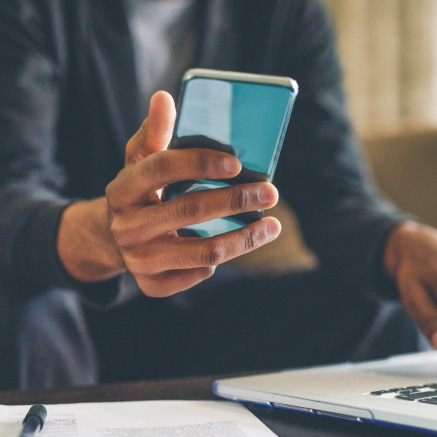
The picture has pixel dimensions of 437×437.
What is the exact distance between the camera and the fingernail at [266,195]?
0.38 metres

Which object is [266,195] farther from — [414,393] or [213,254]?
[414,393]

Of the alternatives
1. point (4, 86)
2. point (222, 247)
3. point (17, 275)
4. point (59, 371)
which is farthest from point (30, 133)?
point (222, 247)

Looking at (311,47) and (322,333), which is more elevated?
(311,47)

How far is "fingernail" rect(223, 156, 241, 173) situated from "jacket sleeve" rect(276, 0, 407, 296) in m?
0.51

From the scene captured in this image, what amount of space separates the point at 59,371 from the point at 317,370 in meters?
0.32

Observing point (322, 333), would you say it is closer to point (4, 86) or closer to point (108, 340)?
point (108, 340)

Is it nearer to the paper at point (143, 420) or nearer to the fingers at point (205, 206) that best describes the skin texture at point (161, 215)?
the fingers at point (205, 206)

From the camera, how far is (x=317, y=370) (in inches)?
21.7

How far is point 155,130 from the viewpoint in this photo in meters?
0.39

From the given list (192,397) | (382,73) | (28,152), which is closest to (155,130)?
(192,397)

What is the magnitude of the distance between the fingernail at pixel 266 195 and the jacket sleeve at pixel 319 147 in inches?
19.2

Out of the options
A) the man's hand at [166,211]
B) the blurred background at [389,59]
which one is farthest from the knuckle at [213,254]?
the blurred background at [389,59]

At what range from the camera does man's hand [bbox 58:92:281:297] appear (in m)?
0.37

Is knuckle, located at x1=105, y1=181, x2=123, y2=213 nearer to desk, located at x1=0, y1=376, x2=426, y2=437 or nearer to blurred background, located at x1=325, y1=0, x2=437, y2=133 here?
desk, located at x1=0, y1=376, x2=426, y2=437
